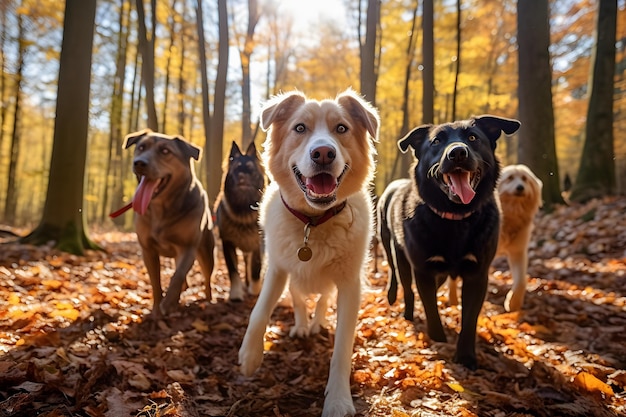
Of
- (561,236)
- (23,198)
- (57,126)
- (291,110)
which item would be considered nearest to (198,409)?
(291,110)

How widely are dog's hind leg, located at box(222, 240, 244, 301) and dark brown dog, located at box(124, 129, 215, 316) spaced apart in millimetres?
927

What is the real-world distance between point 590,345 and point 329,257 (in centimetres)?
241

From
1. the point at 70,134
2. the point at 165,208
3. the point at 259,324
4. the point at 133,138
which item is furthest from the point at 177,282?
the point at 70,134

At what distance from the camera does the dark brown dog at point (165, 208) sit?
4.35 metres

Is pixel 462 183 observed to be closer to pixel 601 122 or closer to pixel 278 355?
pixel 278 355

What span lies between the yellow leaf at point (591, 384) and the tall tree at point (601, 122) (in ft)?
25.8

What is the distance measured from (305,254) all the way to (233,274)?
9.75 feet

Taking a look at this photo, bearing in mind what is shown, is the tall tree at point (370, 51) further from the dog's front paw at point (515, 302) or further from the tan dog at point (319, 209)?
the tan dog at point (319, 209)

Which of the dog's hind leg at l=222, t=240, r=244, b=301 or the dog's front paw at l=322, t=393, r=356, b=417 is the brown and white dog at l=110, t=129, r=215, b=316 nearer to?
the dog's hind leg at l=222, t=240, r=244, b=301

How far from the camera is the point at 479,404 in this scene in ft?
8.06

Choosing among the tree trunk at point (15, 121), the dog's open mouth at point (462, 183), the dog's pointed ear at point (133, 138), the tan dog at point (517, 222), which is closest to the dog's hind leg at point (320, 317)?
the dog's open mouth at point (462, 183)

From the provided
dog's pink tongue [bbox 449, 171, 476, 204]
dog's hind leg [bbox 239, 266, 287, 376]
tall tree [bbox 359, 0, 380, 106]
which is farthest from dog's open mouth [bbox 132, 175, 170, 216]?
tall tree [bbox 359, 0, 380, 106]

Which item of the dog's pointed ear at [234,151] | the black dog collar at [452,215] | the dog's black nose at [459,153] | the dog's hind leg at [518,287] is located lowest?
the dog's hind leg at [518,287]

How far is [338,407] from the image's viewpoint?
2398mm
